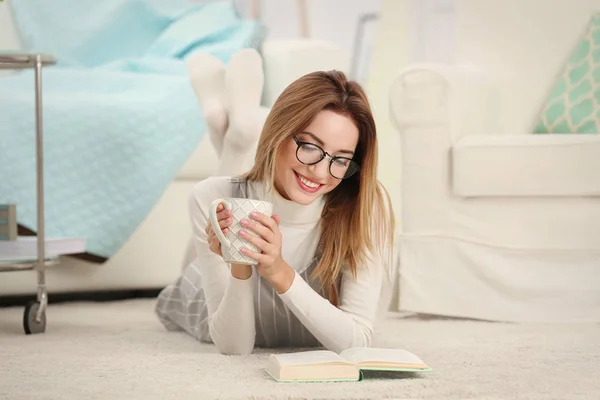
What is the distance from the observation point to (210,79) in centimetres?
212

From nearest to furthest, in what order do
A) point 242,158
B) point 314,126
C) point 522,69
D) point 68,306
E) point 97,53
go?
point 314,126, point 242,158, point 68,306, point 522,69, point 97,53

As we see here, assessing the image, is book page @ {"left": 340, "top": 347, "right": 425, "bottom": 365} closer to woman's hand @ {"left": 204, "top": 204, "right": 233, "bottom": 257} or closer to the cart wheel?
woman's hand @ {"left": 204, "top": 204, "right": 233, "bottom": 257}

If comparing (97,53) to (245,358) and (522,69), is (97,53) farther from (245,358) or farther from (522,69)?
(245,358)

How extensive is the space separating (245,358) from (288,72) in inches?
47.3

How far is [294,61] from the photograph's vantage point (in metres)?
2.47

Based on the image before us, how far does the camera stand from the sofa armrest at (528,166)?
80.4 inches

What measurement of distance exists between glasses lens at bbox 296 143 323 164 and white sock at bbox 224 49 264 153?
628 millimetres

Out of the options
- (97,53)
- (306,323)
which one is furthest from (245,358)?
(97,53)

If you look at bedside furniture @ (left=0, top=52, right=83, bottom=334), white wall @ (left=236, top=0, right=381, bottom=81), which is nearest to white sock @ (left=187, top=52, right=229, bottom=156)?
bedside furniture @ (left=0, top=52, right=83, bottom=334)

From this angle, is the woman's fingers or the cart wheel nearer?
the woman's fingers

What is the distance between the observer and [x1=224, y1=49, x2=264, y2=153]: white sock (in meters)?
1.98

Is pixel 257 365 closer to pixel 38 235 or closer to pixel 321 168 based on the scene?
pixel 321 168

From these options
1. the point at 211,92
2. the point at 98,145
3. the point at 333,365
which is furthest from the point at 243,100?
the point at 333,365

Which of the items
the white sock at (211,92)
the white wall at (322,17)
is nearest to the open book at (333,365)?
the white sock at (211,92)
